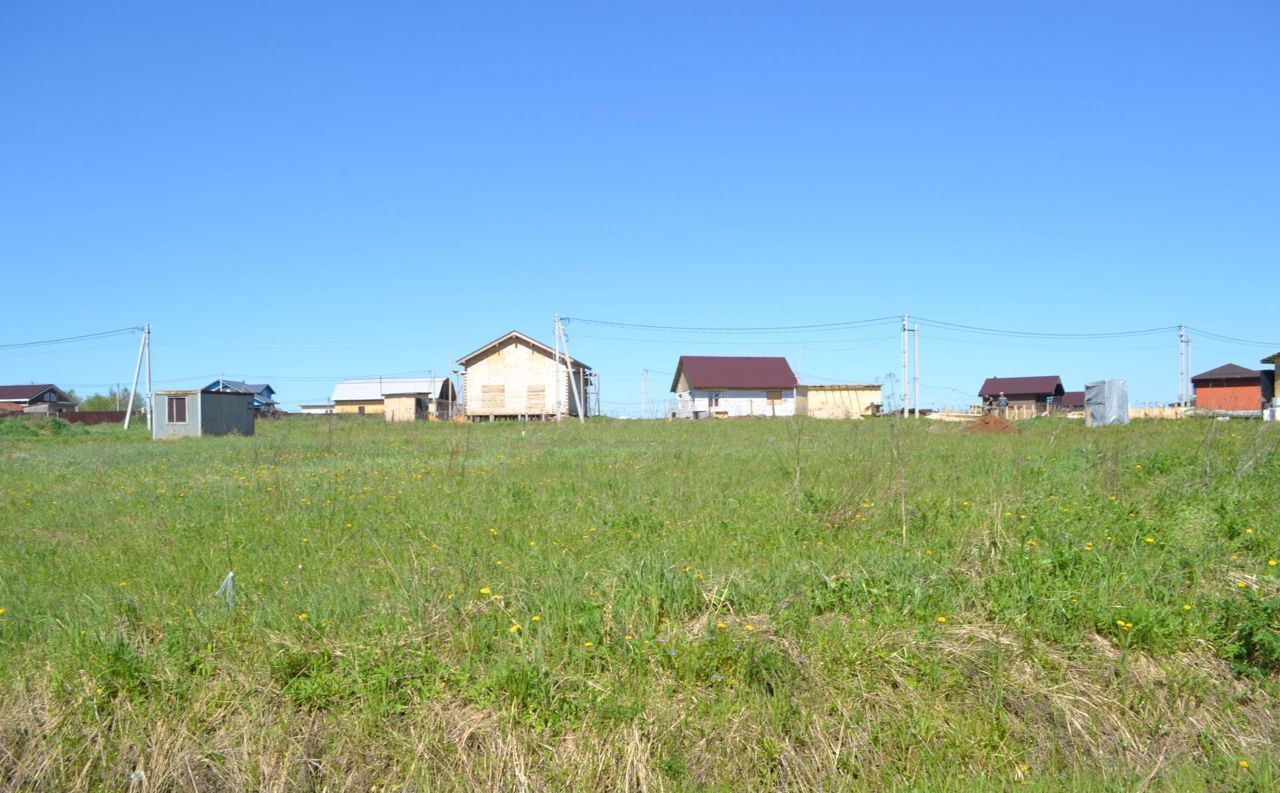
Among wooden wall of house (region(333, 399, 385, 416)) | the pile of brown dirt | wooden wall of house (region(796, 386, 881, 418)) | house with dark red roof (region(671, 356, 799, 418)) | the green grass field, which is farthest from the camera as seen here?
wooden wall of house (region(333, 399, 385, 416))

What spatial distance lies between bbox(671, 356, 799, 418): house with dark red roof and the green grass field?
151 feet

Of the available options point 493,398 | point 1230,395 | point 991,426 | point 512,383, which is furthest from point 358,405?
point 1230,395

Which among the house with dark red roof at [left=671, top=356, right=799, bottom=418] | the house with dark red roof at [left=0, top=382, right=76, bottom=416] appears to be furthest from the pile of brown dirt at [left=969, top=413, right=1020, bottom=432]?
the house with dark red roof at [left=0, top=382, right=76, bottom=416]

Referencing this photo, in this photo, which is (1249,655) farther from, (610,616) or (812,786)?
(610,616)

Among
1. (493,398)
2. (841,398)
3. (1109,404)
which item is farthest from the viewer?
(841,398)

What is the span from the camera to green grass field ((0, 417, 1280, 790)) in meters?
4.48

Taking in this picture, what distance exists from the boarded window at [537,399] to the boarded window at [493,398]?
1.40 meters

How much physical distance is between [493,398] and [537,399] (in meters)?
2.44

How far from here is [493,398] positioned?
150 ft

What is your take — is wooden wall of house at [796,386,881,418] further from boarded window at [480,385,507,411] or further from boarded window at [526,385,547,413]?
boarded window at [480,385,507,411]

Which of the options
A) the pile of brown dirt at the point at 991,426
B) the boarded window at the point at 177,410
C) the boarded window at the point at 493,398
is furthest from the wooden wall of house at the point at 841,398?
the boarded window at the point at 177,410

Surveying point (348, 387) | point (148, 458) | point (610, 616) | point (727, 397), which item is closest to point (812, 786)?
point (610, 616)

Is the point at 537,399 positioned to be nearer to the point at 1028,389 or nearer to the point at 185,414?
the point at 185,414

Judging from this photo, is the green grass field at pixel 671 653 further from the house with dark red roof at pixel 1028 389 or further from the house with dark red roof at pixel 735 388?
the house with dark red roof at pixel 1028 389
